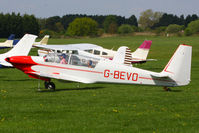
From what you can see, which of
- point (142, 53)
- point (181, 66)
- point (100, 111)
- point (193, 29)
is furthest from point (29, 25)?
point (100, 111)

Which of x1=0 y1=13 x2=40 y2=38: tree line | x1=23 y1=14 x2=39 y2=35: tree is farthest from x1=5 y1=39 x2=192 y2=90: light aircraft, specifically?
x1=23 y1=14 x2=39 y2=35: tree

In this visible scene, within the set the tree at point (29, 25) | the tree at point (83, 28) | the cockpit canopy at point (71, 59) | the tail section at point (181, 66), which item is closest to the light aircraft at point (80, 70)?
the cockpit canopy at point (71, 59)

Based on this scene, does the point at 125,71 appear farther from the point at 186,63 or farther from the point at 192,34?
Answer: the point at 192,34

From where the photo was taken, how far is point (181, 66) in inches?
523

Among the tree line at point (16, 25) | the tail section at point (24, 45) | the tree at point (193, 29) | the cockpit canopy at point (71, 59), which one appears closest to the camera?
the cockpit canopy at point (71, 59)

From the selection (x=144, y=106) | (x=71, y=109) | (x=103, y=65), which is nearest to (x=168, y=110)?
(x=144, y=106)

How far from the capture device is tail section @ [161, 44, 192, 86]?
1315 cm

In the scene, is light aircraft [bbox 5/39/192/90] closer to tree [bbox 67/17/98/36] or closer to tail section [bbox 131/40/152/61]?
tail section [bbox 131/40/152/61]

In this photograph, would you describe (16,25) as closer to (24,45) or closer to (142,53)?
(142,53)

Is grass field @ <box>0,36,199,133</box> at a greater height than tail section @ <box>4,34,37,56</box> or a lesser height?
lesser

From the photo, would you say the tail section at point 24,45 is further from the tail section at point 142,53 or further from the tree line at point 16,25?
the tree line at point 16,25

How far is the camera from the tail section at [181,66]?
13148mm

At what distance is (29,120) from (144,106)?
328 cm

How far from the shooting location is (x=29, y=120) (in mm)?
9406
